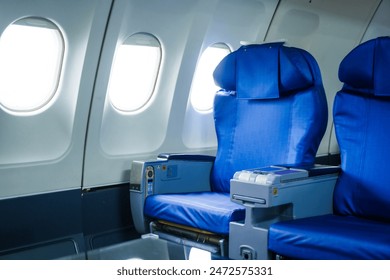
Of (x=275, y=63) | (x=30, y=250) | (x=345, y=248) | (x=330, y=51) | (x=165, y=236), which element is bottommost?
(x=30, y=250)

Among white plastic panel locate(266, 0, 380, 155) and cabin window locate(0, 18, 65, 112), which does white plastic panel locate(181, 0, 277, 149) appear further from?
cabin window locate(0, 18, 65, 112)

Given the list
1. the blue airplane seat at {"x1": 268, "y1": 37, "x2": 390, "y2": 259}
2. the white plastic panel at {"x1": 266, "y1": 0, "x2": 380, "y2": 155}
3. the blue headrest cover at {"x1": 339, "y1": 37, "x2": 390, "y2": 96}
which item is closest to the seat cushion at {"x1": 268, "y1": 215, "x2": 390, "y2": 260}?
the blue airplane seat at {"x1": 268, "y1": 37, "x2": 390, "y2": 259}

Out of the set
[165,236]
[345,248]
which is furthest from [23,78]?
[345,248]

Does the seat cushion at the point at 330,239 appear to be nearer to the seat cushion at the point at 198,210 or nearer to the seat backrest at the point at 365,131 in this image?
the seat backrest at the point at 365,131

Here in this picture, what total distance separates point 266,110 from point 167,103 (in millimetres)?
1135

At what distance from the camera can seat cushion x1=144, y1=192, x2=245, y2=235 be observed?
3.51 metres

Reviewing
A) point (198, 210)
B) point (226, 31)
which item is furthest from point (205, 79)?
point (198, 210)

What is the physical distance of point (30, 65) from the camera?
429 cm

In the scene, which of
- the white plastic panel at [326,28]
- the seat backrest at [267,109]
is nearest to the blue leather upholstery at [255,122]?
the seat backrest at [267,109]

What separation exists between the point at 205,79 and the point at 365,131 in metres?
2.28

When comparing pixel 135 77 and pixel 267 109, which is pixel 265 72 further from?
pixel 135 77
